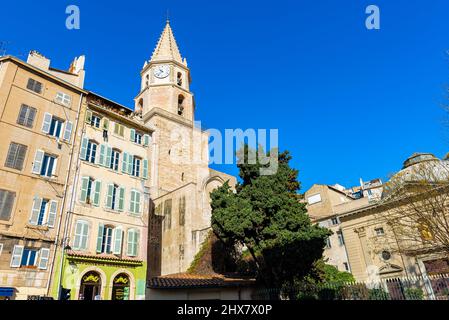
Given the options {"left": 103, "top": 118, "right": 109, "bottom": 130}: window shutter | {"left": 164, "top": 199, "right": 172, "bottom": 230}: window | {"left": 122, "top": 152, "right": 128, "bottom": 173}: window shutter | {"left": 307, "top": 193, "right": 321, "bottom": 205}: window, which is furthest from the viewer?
{"left": 307, "top": 193, "right": 321, "bottom": 205}: window

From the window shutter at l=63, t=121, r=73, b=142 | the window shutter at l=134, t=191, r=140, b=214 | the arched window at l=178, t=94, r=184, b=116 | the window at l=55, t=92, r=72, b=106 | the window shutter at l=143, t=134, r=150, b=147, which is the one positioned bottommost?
the window shutter at l=134, t=191, r=140, b=214

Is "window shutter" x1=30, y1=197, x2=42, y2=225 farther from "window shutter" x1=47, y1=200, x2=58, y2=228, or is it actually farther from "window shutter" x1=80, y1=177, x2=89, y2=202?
"window shutter" x1=80, y1=177, x2=89, y2=202

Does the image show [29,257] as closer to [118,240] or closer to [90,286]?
[90,286]

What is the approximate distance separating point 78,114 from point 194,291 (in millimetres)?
13966

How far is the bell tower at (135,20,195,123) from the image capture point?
38.2 metres

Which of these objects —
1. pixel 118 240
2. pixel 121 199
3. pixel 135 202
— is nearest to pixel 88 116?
pixel 121 199

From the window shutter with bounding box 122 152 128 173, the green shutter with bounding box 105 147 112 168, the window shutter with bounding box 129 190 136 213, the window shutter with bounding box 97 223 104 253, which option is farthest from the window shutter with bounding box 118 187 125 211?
the green shutter with bounding box 105 147 112 168

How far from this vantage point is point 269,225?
18516 mm

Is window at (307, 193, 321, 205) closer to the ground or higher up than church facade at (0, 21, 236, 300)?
higher up

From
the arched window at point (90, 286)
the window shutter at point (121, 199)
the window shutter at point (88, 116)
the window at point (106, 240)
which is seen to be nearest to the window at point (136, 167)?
the window shutter at point (121, 199)

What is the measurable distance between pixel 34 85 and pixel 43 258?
10639mm

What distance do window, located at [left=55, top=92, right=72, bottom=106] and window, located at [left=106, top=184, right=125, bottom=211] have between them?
634cm
